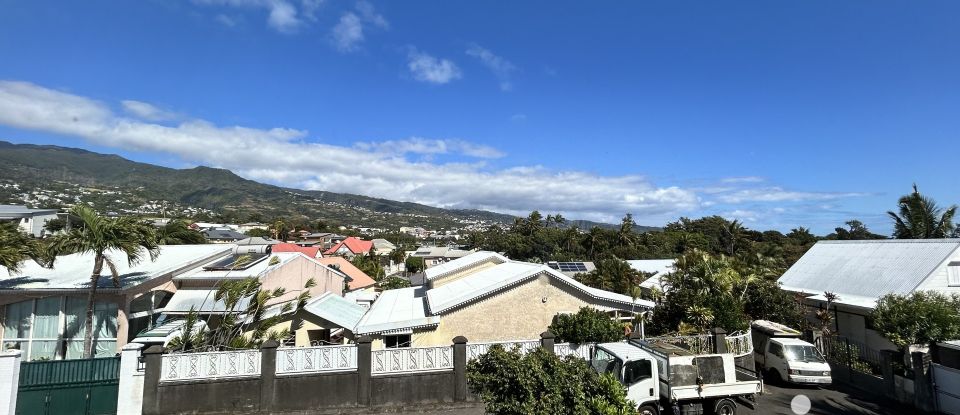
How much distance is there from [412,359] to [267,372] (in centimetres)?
423

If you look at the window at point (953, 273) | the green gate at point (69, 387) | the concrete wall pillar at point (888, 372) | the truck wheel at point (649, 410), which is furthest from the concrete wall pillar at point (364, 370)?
the window at point (953, 273)

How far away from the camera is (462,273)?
1045 inches

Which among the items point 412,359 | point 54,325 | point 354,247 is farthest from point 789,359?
point 354,247

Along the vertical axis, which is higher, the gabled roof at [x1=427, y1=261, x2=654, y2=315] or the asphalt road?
the gabled roof at [x1=427, y1=261, x2=654, y2=315]

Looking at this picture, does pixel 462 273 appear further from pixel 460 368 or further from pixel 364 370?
pixel 364 370

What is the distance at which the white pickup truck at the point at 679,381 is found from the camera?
12.4 metres

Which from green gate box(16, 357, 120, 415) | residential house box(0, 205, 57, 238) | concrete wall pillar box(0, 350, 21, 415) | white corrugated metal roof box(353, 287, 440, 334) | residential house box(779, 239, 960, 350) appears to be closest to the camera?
concrete wall pillar box(0, 350, 21, 415)

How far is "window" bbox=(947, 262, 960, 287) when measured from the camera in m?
20.5

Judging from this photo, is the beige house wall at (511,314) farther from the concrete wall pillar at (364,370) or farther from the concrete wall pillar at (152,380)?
the concrete wall pillar at (152,380)

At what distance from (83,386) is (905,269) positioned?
32.6 metres

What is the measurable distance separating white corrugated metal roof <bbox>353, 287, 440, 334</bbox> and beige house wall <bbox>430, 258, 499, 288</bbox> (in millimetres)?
1145

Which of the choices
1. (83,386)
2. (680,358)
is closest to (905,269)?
(680,358)

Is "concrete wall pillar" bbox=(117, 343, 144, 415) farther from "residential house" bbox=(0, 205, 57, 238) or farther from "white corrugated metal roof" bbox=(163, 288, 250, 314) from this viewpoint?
"residential house" bbox=(0, 205, 57, 238)

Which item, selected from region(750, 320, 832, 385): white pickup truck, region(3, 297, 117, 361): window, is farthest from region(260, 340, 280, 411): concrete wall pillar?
region(750, 320, 832, 385): white pickup truck
